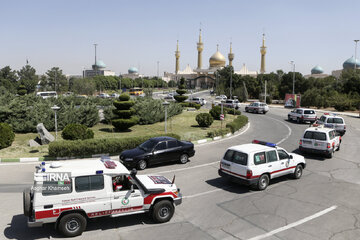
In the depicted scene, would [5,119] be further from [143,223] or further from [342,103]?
[342,103]

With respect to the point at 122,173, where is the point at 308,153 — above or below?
below

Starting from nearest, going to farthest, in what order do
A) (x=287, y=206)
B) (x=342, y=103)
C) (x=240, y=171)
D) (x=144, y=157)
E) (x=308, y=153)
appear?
(x=287, y=206)
(x=240, y=171)
(x=144, y=157)
(x=308, y=153)
(x=342, y=103)

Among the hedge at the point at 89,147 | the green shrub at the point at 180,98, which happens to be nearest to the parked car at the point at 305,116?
the green shrub at the point at 180,98

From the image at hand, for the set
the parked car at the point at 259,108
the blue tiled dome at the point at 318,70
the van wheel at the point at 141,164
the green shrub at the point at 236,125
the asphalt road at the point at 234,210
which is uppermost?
the blue tiled dome at the point at 318,70

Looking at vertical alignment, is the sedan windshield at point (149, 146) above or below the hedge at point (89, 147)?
above

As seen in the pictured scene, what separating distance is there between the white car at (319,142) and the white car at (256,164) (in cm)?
453

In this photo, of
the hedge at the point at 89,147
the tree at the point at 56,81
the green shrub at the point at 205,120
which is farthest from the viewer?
the tree at the point at 56,81

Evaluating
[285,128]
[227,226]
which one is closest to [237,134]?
[285,128]

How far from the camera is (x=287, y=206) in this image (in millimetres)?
10195

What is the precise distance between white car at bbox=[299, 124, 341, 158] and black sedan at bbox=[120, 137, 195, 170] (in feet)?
21.7

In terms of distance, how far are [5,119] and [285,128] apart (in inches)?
970

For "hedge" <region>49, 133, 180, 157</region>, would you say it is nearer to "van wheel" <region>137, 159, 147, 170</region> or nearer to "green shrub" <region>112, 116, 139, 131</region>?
"van wheel" <region>137, 159, 147, 170</region>

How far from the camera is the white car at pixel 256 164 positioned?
1138cm

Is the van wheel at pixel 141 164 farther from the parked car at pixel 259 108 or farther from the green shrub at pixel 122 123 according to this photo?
the parked car at pixel 259 108
